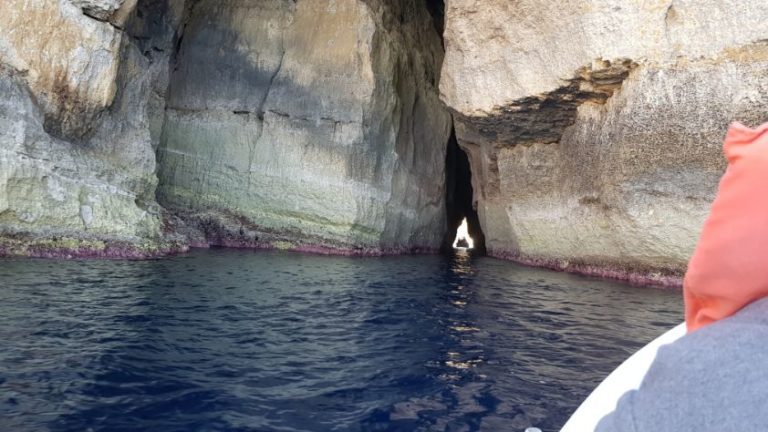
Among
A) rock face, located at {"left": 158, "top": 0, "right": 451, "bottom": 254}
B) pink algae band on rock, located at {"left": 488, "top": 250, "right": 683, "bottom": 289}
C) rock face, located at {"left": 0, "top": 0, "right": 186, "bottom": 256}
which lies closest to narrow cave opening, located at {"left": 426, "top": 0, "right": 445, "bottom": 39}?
rock face, located at {"left": 158, "top": 0, "right": 451, "bottom": 254}

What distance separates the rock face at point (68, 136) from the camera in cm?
1045

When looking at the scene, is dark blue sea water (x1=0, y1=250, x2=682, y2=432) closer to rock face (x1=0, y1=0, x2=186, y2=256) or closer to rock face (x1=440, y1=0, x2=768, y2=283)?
rock face (x1=0, y1=0, x2=186, y2=256)

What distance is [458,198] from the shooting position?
27.2 metres

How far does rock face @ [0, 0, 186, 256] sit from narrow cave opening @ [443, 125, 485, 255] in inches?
531

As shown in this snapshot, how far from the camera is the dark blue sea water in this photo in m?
3.89

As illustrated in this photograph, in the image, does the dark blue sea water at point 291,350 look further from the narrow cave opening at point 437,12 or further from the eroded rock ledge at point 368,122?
the narrow cave opening at point 437,12

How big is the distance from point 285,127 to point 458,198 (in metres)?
12.4

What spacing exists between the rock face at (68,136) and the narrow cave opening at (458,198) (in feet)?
44.2

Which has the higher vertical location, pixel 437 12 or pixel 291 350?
pixel 437 12

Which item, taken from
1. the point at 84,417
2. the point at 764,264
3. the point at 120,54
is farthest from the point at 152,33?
the point at 764,264

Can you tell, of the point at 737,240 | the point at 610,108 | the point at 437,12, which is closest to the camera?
the point at 737,240

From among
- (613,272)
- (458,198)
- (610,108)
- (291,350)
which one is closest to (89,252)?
(291,350)

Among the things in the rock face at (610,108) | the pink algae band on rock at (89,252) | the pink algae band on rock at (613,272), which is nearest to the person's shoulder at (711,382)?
the rock face at (610,108)

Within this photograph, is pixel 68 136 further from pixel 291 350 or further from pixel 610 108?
pixel 610 108
